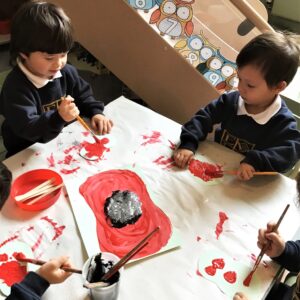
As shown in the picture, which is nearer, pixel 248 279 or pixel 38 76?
pixel 248 279

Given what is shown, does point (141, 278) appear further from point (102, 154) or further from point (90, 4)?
point (90, 4)

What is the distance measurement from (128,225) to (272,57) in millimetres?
674

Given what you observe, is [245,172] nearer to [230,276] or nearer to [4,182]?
[230,276]

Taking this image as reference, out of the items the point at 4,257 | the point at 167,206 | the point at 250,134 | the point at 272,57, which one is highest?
the point at 272,57

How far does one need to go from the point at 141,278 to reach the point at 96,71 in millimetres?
1799

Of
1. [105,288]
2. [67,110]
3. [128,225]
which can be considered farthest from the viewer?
[67,110]

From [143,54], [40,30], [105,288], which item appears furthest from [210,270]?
[143,54]

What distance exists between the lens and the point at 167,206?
3.06 feet

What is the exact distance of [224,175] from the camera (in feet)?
3.50

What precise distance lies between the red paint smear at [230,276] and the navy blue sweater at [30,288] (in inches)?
14.8

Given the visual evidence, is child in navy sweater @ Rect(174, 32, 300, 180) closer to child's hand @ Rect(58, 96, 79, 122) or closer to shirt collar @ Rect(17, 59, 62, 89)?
child's hand @ Rect(58, 96, 79, 122)

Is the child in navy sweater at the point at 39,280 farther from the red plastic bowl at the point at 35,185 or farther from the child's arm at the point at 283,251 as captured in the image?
the child's arm at the point at 283,251

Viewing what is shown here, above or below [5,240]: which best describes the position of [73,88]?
above

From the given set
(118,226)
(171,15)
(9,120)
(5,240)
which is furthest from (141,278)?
(171,15)
